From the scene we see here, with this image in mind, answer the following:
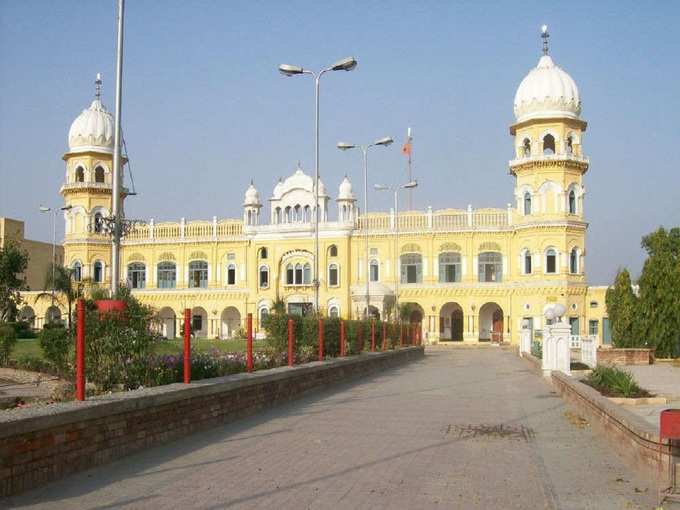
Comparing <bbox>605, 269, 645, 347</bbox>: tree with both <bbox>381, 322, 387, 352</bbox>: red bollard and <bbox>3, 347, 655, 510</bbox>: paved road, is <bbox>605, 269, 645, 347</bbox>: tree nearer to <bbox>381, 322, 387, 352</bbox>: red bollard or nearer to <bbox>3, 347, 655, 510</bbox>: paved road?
<bbox>381, 322, 387, 352</bbox>: red bollard

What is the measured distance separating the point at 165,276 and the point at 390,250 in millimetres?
18816

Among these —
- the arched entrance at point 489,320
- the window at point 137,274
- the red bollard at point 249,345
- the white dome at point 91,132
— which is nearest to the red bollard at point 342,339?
the red bollard at point 249,345

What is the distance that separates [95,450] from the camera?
7902 mm

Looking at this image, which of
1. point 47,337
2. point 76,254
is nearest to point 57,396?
point 47,337

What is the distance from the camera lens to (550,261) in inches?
2037

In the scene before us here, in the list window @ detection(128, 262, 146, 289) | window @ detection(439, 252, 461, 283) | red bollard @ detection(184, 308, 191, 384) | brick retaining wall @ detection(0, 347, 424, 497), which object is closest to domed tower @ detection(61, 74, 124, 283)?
window @ detection(128, 262, 146, 289)

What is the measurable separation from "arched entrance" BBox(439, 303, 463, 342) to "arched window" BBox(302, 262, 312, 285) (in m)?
9.99

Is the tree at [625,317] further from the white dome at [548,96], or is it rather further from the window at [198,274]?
the window at [198,274]

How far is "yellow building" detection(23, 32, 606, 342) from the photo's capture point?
51.8 metres

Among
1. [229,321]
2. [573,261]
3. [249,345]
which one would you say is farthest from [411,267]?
[249,345]

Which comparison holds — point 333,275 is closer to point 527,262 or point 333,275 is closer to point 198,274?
point 198,274

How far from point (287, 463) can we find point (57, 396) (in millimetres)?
2771

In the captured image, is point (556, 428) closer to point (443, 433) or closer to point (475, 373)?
point (443, 433)

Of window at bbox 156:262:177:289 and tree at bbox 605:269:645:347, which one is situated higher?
window at bbox 156:262:177:289
